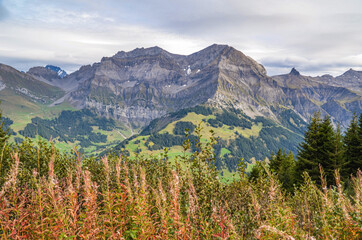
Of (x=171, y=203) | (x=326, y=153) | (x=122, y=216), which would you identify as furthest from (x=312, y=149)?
(x=122, y=216)

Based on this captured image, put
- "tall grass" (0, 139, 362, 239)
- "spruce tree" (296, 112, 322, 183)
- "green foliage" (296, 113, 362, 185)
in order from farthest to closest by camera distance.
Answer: "spruce tree" (296, 112, 322, 183), "green foliage" (296, 113, 362, 185), "tall grass" (0, 139, 362, 239)

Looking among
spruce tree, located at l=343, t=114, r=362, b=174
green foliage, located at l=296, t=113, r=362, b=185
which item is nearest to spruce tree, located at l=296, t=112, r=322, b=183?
green foliage, located at l=296, t=113, r=362, b=185

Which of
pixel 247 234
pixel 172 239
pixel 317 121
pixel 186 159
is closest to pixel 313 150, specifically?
pixel 317 121

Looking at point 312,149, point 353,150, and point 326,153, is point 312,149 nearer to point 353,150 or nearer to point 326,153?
point 326,153

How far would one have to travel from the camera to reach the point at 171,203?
18.9ft

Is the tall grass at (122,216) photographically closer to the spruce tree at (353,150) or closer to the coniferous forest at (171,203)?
the coniferous forest at (171,203)

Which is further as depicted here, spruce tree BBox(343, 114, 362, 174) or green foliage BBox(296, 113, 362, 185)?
spruce tree BBox(343, 114, 362, 174)

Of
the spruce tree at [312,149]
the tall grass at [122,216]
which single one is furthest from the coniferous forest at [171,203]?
the spruce tree at [312,149]

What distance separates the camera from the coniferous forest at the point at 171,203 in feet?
16.9

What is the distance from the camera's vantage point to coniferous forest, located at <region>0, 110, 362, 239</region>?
5160 millimetres

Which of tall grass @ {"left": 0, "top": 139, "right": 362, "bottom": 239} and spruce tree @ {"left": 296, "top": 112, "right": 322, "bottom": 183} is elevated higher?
tall grass @ {"left": 0, "top": 139, "right": 362, "bottom": 239}

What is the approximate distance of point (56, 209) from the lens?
489 cm

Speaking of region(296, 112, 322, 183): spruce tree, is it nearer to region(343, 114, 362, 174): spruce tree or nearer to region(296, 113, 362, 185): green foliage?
region(296, 113, 362, 185): green foliage

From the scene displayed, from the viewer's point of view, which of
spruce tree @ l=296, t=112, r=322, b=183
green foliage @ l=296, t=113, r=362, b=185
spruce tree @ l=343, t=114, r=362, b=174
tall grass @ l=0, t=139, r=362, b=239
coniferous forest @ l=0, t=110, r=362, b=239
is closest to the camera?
tall grass @ l=0, t=139, r=362, b=239
